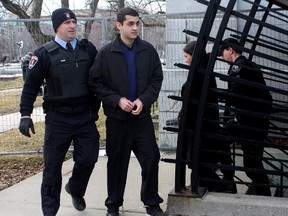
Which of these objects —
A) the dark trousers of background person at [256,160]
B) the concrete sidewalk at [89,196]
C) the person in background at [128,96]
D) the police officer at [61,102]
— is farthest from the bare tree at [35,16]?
the dark trousers of background person at [256,160]

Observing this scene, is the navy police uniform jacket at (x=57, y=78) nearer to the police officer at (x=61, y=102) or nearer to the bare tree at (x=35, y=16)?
the police officer at (x=61, y=102)

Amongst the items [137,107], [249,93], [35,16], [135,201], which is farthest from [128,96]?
[35,16]

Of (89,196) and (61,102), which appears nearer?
(61,102)

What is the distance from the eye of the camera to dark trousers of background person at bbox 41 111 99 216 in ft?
13.0

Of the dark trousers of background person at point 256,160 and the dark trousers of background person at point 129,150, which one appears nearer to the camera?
the dark trousers of background person at point 129,150

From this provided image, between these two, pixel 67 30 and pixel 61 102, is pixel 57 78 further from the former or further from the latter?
pixel 67 30

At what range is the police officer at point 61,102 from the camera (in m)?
3.93

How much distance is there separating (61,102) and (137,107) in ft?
A: 2.32

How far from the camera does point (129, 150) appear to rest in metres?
3.99

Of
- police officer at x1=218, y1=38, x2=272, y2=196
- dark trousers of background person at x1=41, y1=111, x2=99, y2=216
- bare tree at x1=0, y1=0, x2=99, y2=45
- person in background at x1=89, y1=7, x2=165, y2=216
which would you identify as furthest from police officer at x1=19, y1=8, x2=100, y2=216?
bare tree at x1=0, y1=0, x2=99, y2=45

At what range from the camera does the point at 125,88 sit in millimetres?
3852

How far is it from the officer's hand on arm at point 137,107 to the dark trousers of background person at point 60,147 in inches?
20.7

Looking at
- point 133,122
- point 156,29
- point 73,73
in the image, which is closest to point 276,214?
point 133,122

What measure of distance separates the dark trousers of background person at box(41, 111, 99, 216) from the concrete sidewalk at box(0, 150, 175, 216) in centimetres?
54
